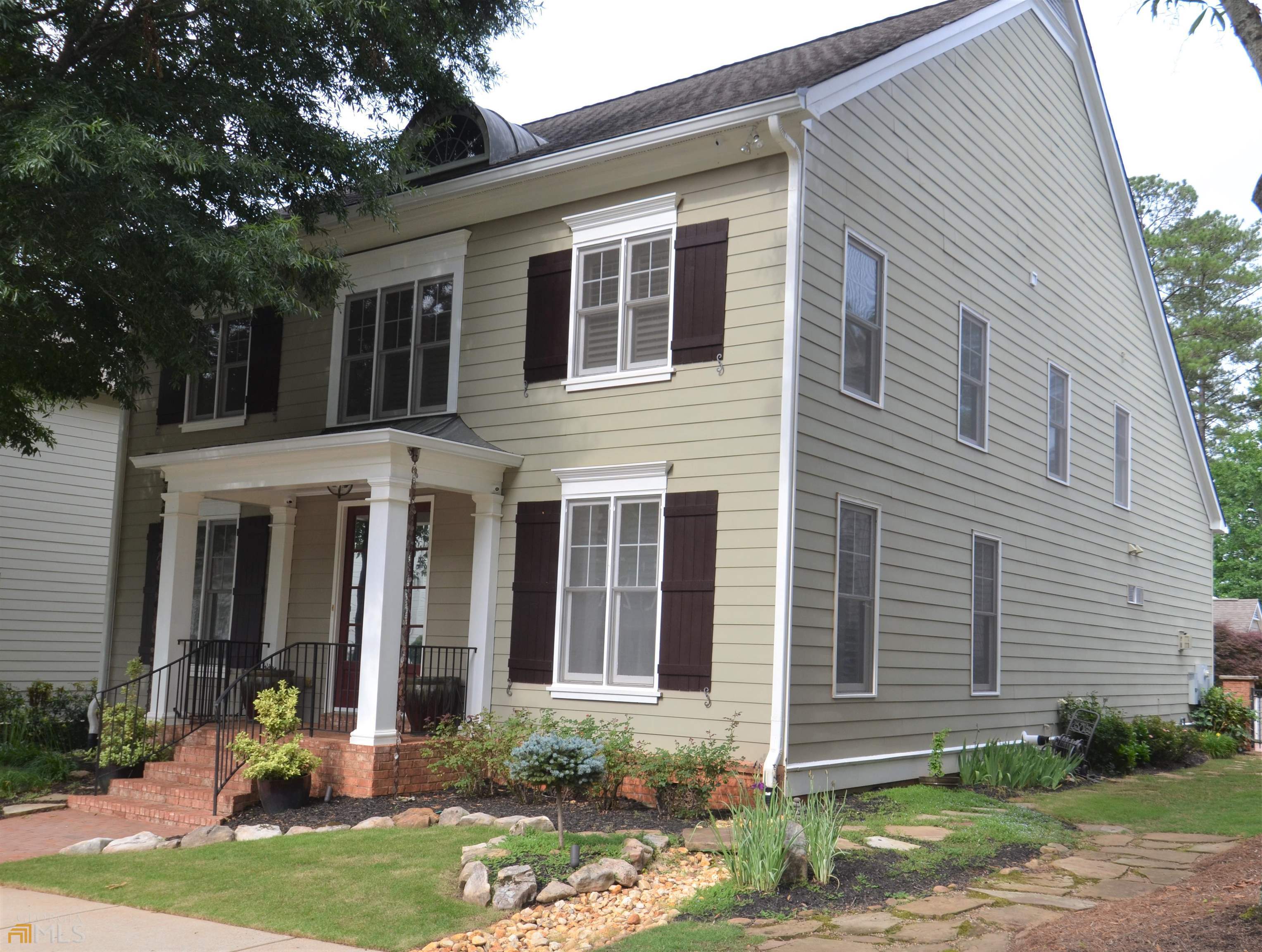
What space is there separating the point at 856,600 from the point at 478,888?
508 cm

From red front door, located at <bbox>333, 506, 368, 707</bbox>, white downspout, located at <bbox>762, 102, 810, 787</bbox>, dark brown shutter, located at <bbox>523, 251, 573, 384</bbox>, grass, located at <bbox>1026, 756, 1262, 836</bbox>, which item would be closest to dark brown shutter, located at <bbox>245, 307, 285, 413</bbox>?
red front door, located at <bbox>333, 506, 368, 707</bbox>

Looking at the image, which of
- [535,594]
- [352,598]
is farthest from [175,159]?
[352,598]

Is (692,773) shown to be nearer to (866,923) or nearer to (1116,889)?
(866,923)

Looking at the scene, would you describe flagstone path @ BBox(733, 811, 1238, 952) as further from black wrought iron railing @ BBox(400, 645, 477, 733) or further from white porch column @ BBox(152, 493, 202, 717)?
white porch column @ BBox(152, 493, 202, 717)

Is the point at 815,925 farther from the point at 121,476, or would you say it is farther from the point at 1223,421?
the point at 1223,421

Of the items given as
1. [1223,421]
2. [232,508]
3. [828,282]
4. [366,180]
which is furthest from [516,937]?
[1223,421]

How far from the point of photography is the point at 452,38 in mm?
12680

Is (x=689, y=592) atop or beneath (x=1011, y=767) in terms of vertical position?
atop

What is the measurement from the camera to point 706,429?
10156 millimetres

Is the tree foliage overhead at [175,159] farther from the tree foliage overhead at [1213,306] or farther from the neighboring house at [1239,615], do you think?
the tree foliage overhead at [1213,306]

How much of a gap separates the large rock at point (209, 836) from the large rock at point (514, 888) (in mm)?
3164

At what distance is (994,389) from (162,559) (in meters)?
9.95

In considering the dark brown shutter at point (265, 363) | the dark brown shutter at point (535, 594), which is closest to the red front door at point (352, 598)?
the dark brown shutter at point (265, 363)

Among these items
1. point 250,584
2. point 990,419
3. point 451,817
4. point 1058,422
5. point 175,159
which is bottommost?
point 451,817
